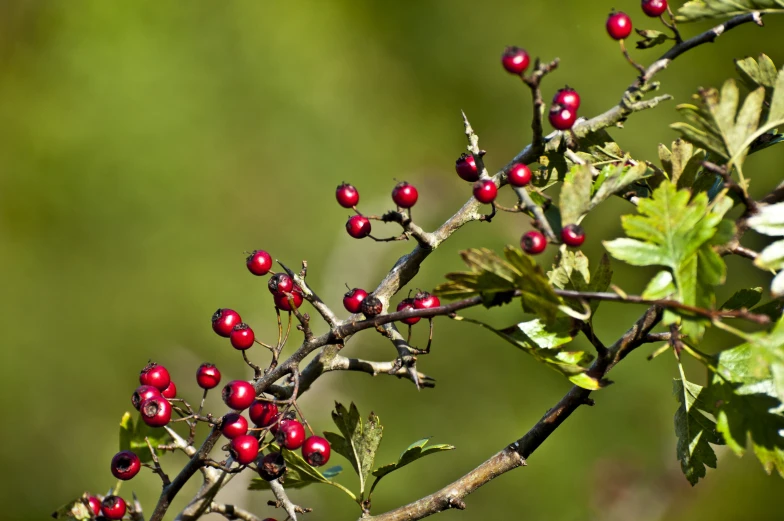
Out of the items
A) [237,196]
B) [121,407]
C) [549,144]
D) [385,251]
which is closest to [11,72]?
[237,196]

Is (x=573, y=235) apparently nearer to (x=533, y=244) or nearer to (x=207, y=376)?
(x=533, y=244)

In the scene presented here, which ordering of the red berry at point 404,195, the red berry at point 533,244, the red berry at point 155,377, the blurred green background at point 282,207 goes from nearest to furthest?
1. the red berry at point 533,244
2. the red berry at point 404,195
3. the red berry at point 155,377
4. the blurred green background at point 282,207

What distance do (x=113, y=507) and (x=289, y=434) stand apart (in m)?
0.28

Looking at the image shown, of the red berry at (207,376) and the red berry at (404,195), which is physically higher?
the red berry at (404,195)

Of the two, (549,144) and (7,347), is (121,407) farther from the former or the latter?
(549,144)

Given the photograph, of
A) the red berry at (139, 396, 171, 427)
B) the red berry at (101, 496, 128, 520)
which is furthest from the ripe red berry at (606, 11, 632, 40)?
the red berry at (101, 496, 128, 520)

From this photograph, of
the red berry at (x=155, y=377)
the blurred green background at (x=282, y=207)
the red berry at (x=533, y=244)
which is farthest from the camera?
the blurred green background at (x=282, y=207)

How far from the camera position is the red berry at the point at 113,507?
0.75 m

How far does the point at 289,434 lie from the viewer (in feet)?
1.96

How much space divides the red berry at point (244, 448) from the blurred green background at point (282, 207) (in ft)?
3.44

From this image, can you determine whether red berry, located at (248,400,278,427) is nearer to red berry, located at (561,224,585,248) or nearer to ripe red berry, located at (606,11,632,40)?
red berry, located at (561,224,585,248)

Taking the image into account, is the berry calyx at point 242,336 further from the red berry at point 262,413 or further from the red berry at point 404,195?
the red berry at point 404,195

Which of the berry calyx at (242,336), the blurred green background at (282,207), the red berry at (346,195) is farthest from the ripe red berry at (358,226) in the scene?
the blurred green background at (282,207)

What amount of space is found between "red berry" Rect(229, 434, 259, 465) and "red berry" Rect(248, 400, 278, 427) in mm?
27
